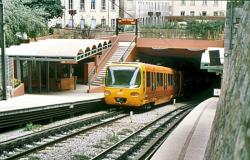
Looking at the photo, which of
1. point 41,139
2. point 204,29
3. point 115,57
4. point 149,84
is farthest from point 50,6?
point 41,139

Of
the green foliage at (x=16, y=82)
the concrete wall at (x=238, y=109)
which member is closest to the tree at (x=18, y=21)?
the green foliage at (x=16, y=82)

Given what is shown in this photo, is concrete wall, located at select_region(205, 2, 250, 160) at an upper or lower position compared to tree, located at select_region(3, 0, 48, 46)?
lower

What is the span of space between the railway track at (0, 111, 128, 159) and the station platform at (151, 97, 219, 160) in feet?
11.5

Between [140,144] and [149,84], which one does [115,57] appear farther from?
[140,144]

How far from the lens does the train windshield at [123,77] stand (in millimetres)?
22141

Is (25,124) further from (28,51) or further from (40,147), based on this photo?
(28,51)

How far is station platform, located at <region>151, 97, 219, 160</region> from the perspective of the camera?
36.6 ft

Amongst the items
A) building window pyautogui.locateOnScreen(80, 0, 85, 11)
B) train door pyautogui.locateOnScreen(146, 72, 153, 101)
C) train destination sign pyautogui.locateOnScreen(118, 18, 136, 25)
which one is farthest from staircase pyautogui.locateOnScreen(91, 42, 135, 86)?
building window pyautogui.locateOnScreen(80, 0, 85, 11)

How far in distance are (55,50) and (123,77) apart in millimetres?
5807

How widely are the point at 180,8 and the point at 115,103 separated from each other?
62.5 meters

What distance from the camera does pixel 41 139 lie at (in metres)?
14.7

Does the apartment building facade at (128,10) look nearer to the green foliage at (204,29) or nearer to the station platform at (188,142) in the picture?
the green foliage at (204,29)

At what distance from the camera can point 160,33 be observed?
1522 inches

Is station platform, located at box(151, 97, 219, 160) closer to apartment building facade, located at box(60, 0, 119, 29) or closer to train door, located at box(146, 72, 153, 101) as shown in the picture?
train door, located at box(146, 72, 153, 101)
